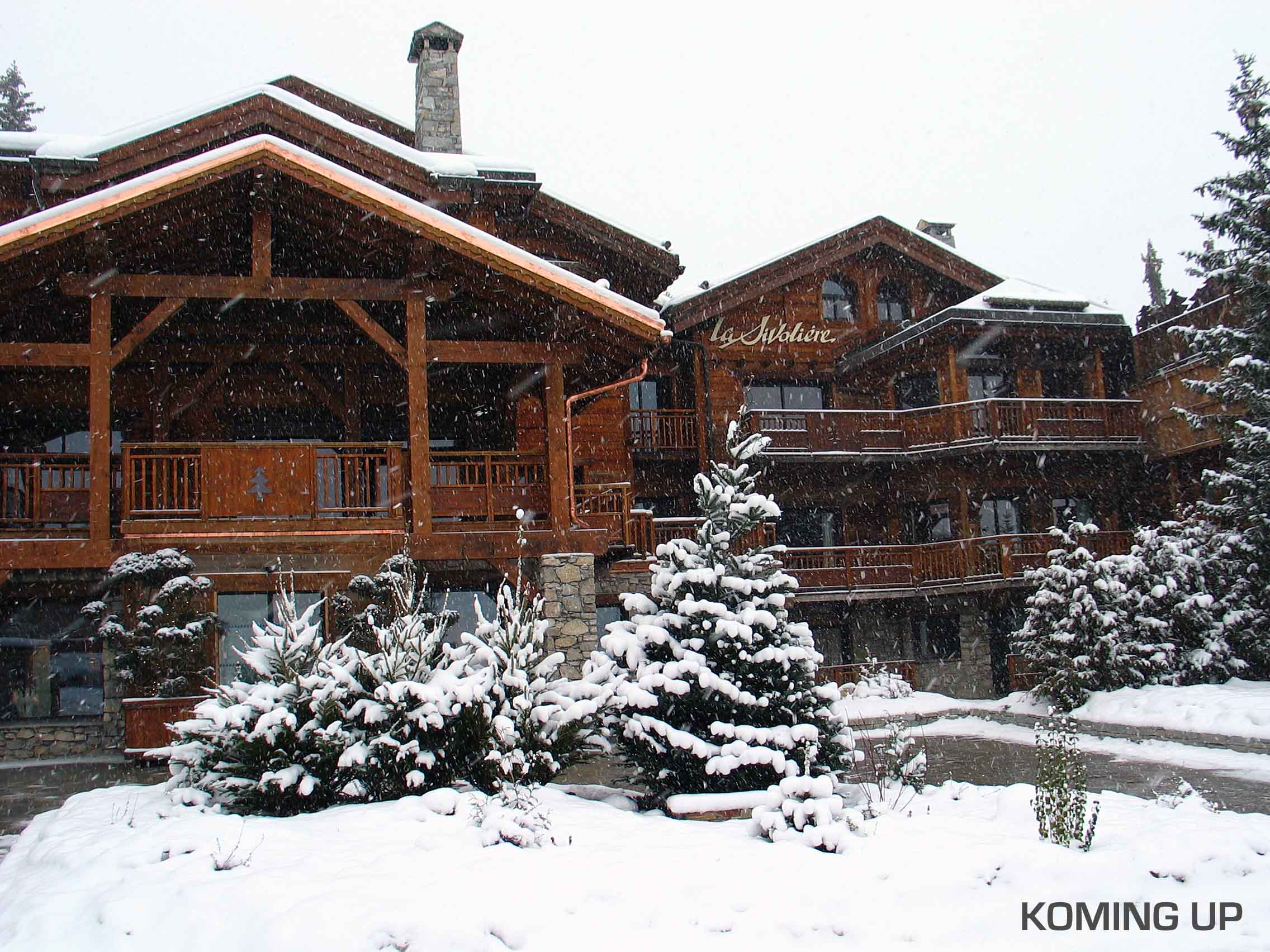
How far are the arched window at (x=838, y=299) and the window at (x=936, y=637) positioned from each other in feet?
24.3

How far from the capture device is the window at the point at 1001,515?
25062mm

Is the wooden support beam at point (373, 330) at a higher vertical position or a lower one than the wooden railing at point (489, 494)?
higher

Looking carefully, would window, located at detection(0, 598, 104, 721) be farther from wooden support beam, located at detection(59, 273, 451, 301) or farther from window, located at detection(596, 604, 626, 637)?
window, located at detection(596, 604, 626, 637)

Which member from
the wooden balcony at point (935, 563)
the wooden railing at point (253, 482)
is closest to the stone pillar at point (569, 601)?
the wooden railing at point (253, 482)

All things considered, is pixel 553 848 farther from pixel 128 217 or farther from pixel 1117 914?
pixel 128 217

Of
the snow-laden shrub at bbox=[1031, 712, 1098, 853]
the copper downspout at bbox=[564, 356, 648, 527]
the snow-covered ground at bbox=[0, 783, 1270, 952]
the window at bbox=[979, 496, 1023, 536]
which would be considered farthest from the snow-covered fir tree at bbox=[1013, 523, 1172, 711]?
the snow-laden shrub at bbox=[1031, 712, 1098, 853]

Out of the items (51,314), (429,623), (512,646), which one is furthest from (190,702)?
(51,314)

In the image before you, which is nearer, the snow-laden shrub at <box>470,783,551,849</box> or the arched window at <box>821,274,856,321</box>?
the snow-laden shrub at <box>470,783,551,849</box>

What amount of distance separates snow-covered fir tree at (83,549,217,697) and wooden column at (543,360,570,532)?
4322mm

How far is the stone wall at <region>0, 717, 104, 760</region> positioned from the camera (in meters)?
13.7

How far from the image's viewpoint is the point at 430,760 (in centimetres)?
798

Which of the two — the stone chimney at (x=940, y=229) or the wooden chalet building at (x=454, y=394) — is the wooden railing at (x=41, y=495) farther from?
the stone chimney at (x=940, y=229)

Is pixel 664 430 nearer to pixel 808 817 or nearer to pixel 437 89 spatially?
pixel 437 89

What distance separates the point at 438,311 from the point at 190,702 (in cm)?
644
